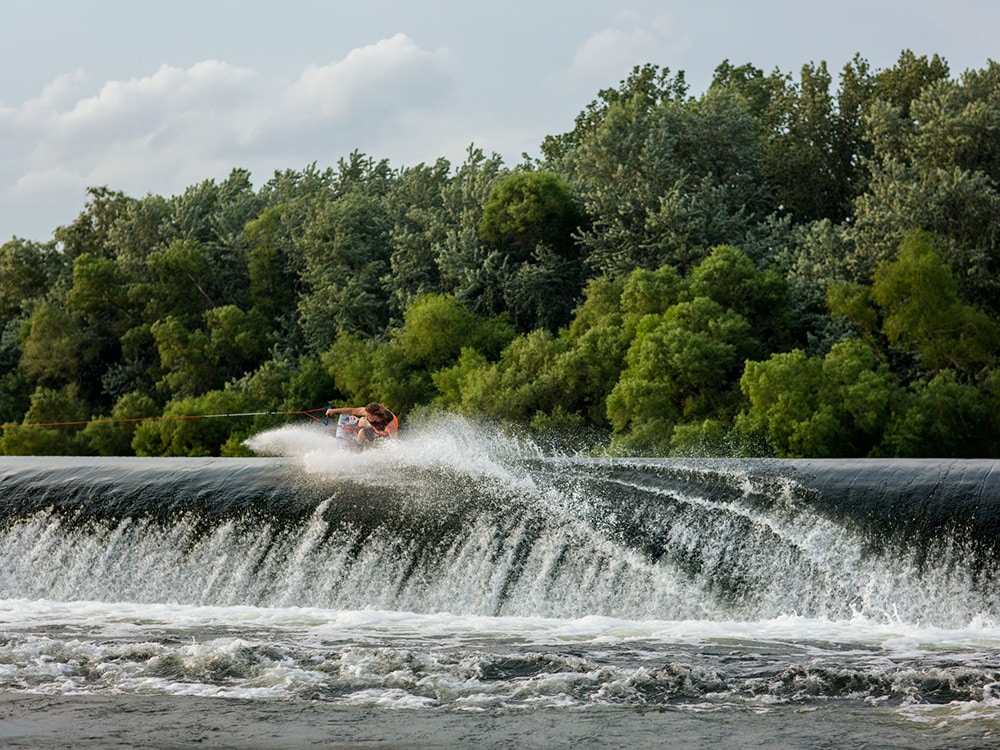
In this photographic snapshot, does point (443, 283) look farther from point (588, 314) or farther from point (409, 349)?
point (588, 314)

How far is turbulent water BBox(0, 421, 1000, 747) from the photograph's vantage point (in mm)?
10273

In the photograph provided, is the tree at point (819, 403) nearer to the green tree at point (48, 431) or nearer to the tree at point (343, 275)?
the tree at point (343, 275)

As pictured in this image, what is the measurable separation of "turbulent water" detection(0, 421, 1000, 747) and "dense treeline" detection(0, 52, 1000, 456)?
47.0 ft

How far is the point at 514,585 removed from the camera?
568 inches

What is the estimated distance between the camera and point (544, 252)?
41.8 metres

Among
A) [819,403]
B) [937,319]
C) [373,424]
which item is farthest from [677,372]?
[373,424]

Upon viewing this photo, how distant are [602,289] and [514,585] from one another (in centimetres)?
2388

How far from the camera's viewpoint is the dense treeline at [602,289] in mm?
30422

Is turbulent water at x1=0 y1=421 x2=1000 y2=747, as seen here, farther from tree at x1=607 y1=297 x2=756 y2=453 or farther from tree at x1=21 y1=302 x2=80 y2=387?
tree at x1=21 y1=302 x2=80 y2=387

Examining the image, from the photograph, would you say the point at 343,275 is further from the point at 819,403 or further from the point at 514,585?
the point at 514,585

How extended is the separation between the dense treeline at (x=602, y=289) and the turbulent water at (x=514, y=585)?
47.0ft

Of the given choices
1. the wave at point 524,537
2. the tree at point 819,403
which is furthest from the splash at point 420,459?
the tree at point 819,403

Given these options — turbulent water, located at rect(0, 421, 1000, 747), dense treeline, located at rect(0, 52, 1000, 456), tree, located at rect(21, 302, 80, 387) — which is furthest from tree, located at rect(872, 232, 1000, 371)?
tree, located at rect(21, 302, 80, 387)

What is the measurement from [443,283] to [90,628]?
31.1 metres
